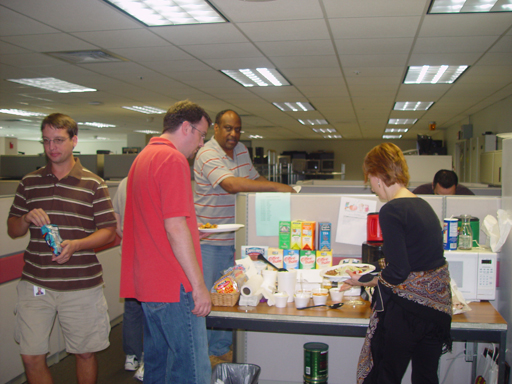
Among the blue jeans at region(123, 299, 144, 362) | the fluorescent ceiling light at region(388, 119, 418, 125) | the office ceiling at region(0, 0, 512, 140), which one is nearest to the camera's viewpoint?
the blue jeans at region(123, 299, 144, 362)

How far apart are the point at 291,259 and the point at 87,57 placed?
409 centimetres

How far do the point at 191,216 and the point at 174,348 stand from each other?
0.50 metres

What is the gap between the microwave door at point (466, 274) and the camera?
2023mm

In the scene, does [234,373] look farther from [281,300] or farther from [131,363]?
[131,363]

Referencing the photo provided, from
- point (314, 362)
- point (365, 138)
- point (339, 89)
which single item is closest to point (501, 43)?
point (339, 89)

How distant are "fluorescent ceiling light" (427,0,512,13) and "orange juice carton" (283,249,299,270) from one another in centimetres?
234

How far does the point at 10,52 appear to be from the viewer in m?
4.86

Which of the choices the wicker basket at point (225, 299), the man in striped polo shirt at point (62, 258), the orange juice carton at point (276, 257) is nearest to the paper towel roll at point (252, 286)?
the wicker basket at point (225, 299)

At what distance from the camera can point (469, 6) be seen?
337 centimetres

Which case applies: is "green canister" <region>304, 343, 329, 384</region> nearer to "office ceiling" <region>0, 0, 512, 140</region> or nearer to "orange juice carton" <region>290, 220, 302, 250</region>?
"orange juice carton" <region>290, 220, 302, 250</region>

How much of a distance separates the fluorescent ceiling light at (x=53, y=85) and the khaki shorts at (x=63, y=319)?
5303 millimetres

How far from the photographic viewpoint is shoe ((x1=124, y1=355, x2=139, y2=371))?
2.94 metres

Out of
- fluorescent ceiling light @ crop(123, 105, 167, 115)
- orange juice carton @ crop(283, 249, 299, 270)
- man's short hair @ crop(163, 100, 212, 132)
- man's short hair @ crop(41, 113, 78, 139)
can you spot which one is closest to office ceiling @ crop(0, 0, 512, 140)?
fluorescent ceiling light @ crop(123, 105, 167, 115)

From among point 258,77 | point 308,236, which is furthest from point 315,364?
point 258,77
